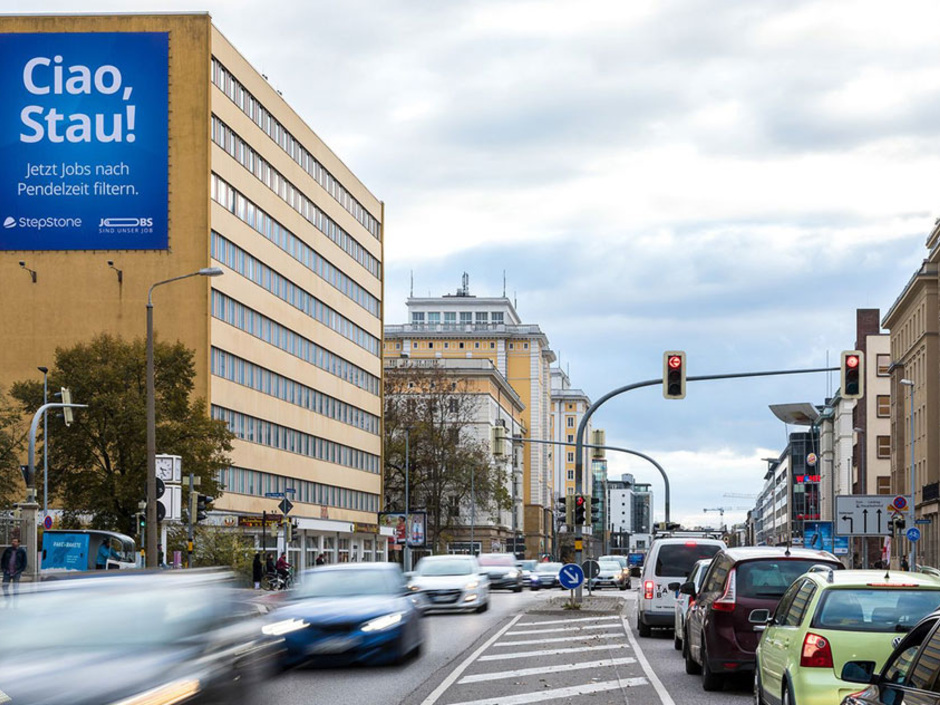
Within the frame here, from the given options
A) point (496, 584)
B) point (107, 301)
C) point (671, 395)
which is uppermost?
point (107, 301)

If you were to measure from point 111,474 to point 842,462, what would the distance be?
11516cm

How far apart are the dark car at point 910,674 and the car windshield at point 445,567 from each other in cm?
3131

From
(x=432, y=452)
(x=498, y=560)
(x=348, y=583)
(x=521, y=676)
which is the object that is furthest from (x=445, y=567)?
(x=432, y=452)

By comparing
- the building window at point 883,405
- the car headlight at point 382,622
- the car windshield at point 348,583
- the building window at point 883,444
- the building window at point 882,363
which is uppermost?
the building window at point 882,363

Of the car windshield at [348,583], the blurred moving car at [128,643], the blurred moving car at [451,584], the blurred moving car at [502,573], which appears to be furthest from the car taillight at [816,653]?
the blurred moving car at [502,573]

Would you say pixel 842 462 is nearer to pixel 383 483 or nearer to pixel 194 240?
pixel 383 483

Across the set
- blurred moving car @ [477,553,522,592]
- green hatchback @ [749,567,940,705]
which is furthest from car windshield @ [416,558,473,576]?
blurred moving car @ [477,553,522,592]

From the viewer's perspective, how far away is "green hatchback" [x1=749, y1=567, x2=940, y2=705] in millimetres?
11648

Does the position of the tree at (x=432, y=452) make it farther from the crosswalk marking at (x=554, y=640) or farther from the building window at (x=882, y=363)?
the crosswalk marking at (x=554, y=640)

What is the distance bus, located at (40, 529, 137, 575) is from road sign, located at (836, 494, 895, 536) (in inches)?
921

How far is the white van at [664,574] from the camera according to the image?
28.9 metres

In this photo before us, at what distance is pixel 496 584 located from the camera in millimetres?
69250

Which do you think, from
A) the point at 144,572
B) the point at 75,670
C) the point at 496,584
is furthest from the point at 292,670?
the point at 496,584

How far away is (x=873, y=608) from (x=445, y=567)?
28256mm
